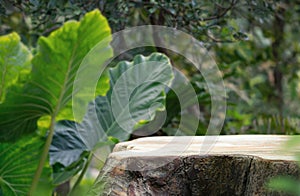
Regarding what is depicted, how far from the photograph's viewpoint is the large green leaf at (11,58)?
2041mm

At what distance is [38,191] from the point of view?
90.7 inches

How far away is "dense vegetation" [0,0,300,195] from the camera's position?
1.91 m

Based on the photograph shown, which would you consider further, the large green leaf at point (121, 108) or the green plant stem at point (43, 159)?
the large green leaf at point (121, 108)

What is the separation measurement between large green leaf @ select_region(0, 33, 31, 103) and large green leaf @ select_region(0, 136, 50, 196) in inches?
11.0

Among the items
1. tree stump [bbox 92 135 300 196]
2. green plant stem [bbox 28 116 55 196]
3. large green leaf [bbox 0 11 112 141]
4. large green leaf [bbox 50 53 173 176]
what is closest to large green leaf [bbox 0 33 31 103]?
large green leaf [bbox 0 11 112 141]

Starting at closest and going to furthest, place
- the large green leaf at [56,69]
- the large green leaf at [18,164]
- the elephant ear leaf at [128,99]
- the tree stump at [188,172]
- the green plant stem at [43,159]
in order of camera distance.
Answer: the tree stump at [188,172], the large green leaf at [56,69], the green plant stem at [43,159], the large green leaf at [18,164], the elephant ear leaf at [128,99]

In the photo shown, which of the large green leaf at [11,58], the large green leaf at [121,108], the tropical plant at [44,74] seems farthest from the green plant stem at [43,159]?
the large green leaf at [121,108]

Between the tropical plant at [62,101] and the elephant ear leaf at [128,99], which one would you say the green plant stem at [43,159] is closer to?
the tropical plant at [62,101]

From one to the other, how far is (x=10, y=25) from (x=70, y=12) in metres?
1.01

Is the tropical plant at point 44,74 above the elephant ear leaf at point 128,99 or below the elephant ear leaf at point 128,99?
above

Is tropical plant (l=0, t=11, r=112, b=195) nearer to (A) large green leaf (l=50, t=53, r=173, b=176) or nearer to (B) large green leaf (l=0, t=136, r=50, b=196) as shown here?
(B) large green leaf (l=0, t=136, r=50, b=196)

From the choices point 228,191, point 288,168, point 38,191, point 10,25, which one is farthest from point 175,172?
point 10,25

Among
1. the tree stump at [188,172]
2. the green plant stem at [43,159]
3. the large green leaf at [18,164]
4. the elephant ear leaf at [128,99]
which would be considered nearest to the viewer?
the tree stump at [188,172]

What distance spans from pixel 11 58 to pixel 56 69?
0.27 metres
